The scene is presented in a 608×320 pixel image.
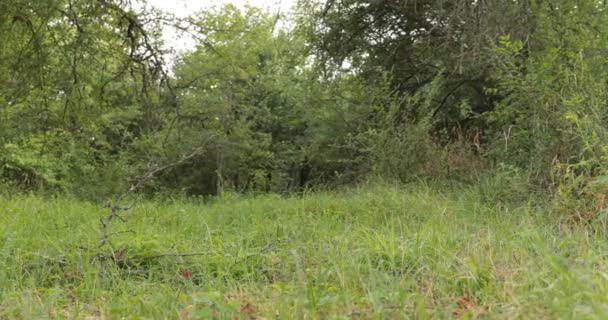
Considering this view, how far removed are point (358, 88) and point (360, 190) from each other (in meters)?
5.52

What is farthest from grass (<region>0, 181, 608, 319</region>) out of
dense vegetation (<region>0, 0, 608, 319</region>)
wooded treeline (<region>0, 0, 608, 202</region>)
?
wooded treeline (<region>0, 0, 608, 202</region>)

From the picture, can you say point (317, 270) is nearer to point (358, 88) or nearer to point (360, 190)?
point (360, 190)

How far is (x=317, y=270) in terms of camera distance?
10.6ft

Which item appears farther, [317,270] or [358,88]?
[358,88]

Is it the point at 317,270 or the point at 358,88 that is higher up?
the point at 358,88

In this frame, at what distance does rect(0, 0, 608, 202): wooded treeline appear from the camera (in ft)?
19.7

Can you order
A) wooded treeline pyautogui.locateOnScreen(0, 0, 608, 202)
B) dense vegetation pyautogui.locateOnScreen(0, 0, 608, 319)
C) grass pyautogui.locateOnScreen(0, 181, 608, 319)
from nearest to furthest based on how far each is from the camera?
grass pyautogui.locateOnScreen(0, 181, 608, 319), dense vegetation pyautogui.locateOnScreen(0, 0, 608, 319), wooded treeline pyautogui.locateOnScreen(0, 0, 608, 202)

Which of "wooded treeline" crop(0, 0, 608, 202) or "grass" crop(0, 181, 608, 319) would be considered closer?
"grass" crop(0, 181, 608, 319)

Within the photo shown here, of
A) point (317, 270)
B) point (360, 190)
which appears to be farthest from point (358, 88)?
point (317, 270)

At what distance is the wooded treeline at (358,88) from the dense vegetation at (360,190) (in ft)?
0.14

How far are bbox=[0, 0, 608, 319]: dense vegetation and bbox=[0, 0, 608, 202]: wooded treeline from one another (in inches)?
1.6

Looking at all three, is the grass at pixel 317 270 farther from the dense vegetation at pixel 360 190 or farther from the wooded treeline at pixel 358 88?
the wooded treeline at pixel 358 88

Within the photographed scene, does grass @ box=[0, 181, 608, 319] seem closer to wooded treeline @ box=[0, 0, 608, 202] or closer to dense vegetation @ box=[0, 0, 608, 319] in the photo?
dense vegetation @ box=[0, 0, 608, 319]

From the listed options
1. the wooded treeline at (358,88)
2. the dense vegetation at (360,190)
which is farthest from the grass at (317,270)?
the wooded treeline at (358,88)
